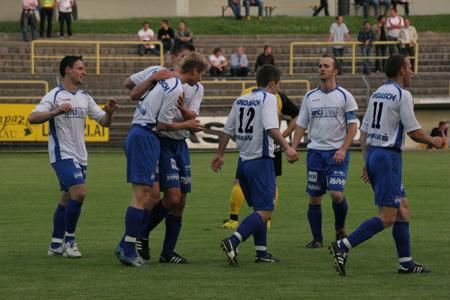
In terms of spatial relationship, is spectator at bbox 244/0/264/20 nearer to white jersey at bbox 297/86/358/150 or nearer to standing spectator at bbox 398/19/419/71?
standing spectator at bbox 398/19/419/71

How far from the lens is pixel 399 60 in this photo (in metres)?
11.7

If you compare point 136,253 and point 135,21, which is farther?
point 135,21

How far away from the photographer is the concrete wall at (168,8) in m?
49.2

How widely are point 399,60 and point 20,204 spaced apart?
9.14 metres

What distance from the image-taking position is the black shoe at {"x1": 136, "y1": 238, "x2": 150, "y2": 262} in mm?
12680

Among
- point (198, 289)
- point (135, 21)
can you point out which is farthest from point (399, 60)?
point (135, 21)

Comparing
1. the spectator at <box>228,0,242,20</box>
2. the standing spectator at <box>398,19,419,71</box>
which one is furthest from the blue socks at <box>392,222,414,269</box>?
the spectator at <box>228,0,242,20</box>

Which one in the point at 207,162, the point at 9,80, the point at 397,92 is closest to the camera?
the point at 397,92

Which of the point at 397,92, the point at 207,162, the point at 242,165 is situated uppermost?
the point at 397,92

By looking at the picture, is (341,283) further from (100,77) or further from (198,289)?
(100,77)

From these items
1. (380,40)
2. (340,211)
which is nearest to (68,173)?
(340,211)

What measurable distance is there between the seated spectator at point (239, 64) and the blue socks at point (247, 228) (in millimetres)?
28086

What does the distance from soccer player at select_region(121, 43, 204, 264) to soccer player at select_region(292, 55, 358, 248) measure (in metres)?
1.59

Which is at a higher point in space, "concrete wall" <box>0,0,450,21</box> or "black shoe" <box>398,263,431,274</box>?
"concrete wall" <box>0,0,450,21</box>
